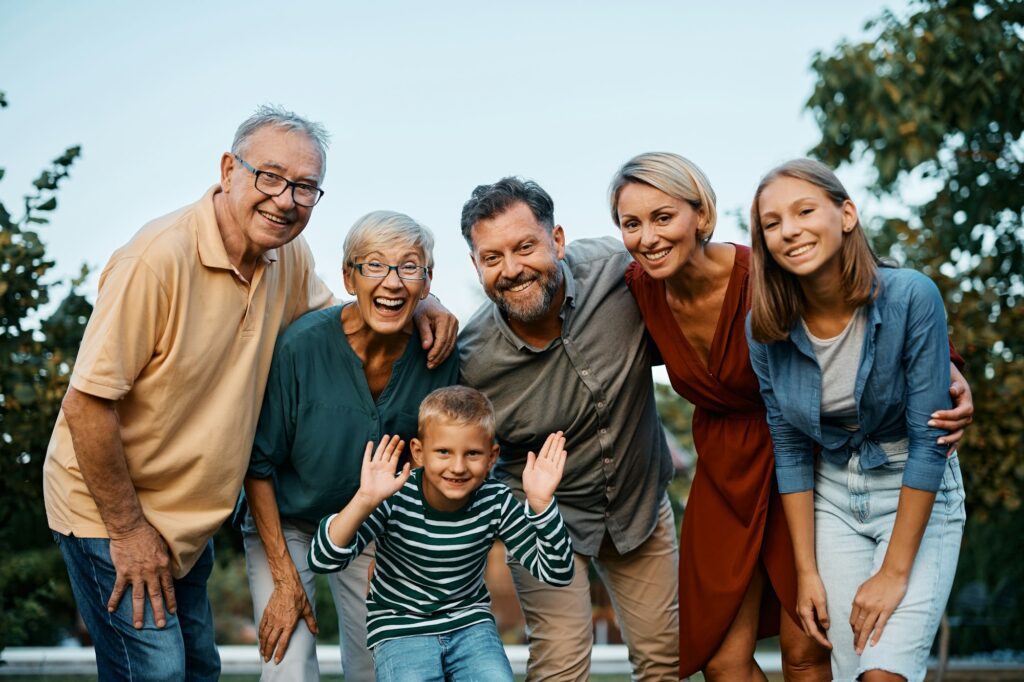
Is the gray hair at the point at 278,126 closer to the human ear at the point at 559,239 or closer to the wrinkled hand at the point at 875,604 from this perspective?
the human ear at the point at 559,239

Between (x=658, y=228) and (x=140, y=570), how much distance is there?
6.05 ft

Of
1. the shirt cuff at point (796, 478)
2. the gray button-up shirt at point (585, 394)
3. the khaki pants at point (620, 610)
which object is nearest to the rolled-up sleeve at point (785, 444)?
the shirt cuff at point (796, 478)

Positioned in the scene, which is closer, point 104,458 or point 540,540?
point 104,458

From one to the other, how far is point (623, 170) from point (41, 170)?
2.92 meters

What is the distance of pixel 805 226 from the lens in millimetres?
2973

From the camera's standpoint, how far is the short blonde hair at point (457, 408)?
10.8ft

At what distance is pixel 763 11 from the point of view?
1157cm

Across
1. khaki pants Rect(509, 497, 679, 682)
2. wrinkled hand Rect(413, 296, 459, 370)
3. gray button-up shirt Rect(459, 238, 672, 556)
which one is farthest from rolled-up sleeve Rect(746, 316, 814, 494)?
wrinkled hand Rect(413, 296, 459, 370)

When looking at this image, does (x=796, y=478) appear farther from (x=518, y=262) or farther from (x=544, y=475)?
(x=518, y=262)

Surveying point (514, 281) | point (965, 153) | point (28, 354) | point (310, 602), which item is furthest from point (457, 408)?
point (965, 153)

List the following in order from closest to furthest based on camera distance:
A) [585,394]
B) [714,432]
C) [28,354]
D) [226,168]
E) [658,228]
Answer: [226,168]
[658,228]
[714,432]
[585,394]
[28,354]

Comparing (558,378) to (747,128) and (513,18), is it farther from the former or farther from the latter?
(513,18)

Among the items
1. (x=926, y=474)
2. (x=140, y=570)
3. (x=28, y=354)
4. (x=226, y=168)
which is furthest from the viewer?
(x=28, y=354)

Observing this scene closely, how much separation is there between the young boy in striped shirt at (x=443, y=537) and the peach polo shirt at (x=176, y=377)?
38 centimetres
